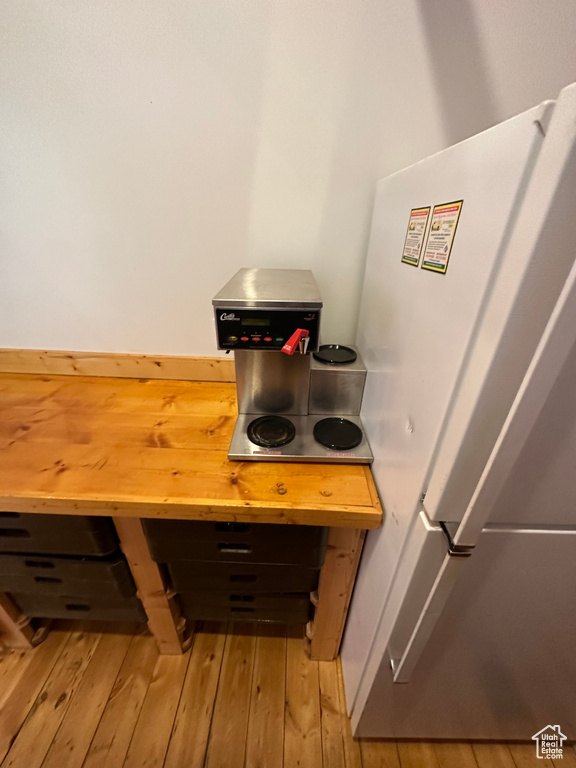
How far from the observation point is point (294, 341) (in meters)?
0.68

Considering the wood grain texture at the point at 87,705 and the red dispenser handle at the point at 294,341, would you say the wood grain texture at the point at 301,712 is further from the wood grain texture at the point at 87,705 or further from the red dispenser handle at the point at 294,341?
the red dispenser handle at the point at 294,341

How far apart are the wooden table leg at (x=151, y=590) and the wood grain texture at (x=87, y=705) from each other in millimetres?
157

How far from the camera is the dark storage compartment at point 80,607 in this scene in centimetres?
97

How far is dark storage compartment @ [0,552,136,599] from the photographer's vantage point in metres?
0.87

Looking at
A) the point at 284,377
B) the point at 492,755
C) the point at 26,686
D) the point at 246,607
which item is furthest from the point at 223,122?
the point at 492,755

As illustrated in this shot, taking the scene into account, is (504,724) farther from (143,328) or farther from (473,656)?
(143,328)

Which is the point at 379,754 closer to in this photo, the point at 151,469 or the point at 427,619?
the point at 427,619

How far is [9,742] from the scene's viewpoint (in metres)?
0.91

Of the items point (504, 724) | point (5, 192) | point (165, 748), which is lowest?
point (165, 748)

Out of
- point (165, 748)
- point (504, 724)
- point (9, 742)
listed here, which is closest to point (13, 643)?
point (9, 742)

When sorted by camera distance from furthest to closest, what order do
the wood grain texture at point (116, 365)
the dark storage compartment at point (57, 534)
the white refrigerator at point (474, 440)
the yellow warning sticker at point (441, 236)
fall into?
1. the wood grain texture at point (116, 365)
2. the dark storage compartment at point (57, 534)
3. the yellow warning sticker at point (441, 236)
4. the white refrigerator at point (474, 440)

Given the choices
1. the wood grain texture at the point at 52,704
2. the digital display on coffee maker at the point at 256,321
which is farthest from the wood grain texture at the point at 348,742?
the digital display on coffee maker at the point at 256,321

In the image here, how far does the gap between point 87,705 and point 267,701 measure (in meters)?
0.55

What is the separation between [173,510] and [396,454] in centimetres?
48
